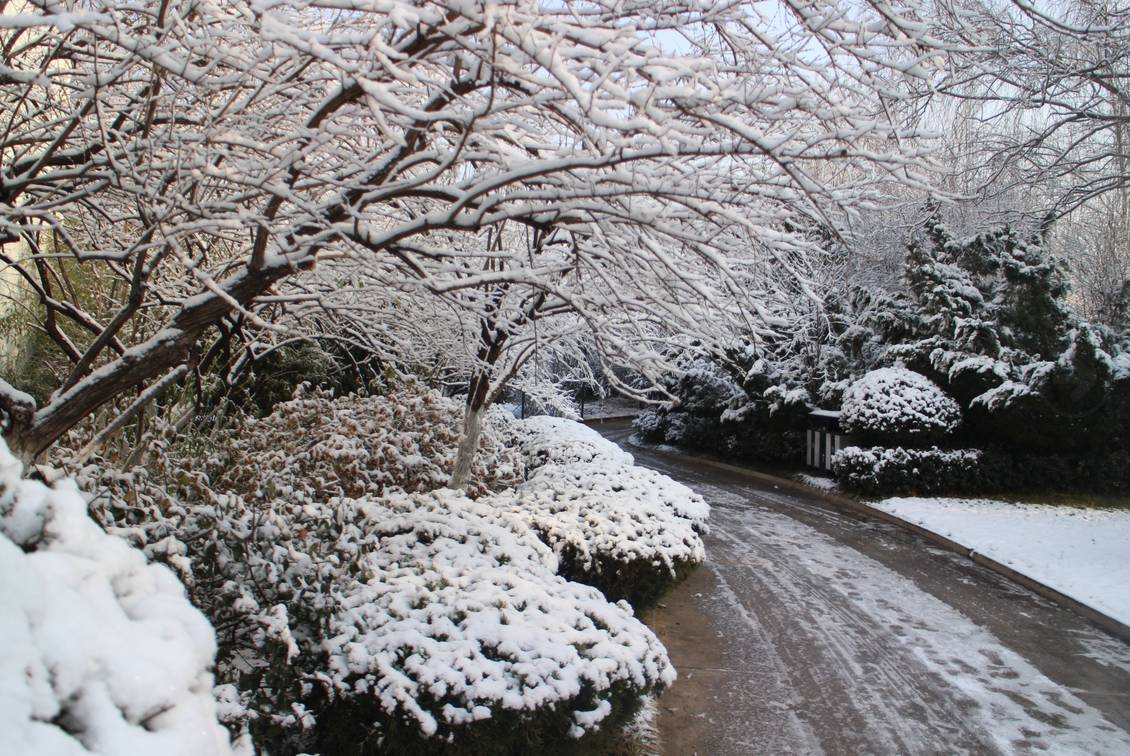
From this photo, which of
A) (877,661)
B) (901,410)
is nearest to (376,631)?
(877,661)

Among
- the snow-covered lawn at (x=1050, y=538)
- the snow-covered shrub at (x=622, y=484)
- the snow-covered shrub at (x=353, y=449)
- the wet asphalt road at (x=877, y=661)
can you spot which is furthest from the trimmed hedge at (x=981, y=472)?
the snow-covered shrub at (x=353, y=449)

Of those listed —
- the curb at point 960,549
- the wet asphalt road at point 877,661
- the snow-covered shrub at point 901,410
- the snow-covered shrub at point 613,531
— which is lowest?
the wet asphalt road at point 877,661

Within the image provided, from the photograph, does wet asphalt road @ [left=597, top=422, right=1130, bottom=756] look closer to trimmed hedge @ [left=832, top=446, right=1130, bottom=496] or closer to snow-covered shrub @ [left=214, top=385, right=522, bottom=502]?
snow-covered shrub @ [left=214, top=385, right=522, bottom=502]

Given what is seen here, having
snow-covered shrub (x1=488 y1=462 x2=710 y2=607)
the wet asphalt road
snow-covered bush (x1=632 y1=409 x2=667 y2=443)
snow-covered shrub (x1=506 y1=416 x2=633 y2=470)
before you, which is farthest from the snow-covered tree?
snow-covered bush (x1=632 y1=409 x2=667 y2=443)

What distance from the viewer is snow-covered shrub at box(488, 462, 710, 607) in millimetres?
6320

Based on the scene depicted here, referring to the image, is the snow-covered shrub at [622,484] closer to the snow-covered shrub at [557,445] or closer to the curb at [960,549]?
the snow-covered shrub at [557,445]

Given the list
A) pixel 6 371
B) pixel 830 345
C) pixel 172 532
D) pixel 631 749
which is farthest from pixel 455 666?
pixel 830 345

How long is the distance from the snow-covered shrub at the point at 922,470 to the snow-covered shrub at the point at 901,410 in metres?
→ 0.38

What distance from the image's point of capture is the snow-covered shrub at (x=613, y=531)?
6.32 m

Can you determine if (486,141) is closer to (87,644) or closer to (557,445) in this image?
(87,644)

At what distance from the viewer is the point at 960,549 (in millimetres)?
10797

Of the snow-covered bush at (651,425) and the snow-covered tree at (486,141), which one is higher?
the snow-covered tree at (486,141)

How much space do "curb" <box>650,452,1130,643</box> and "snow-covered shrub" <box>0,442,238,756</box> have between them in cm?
812

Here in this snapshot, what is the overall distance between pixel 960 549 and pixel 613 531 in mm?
6413
